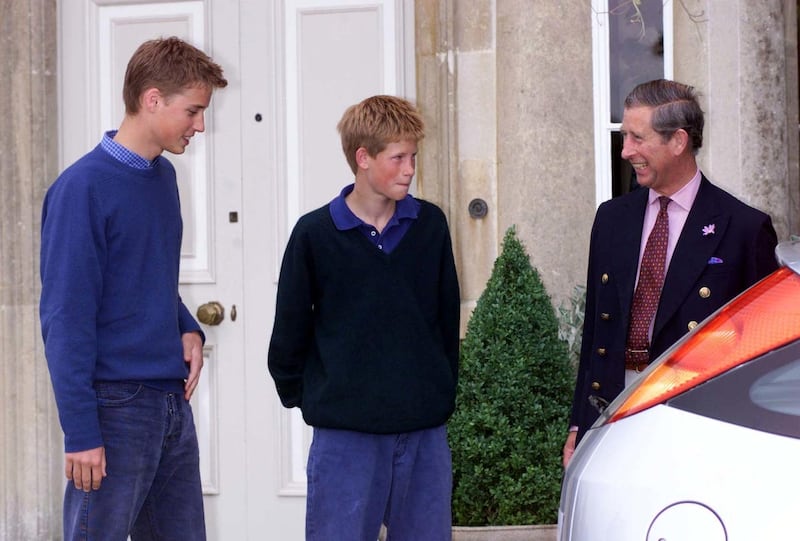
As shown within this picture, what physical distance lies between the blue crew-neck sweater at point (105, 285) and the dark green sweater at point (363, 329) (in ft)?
1.10

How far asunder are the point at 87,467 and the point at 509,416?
98.2 inches

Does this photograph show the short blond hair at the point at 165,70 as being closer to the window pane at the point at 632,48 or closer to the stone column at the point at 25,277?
the window pane at the point at 632,48

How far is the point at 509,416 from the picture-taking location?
5.21m

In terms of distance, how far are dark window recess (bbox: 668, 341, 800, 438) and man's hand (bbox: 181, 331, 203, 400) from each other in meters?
1.56

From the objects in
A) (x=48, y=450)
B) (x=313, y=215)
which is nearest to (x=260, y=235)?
(x=48, y=450)

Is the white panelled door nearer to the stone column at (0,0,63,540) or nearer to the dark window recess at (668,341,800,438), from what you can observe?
the stone column at (0,0,63,540)

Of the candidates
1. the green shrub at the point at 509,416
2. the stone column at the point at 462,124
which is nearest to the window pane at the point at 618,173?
the stone column at the point at 462,124

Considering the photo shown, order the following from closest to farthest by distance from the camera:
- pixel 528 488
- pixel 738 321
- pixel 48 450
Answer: pixel 738 321 → pixel 528 488 → pixel 48 450

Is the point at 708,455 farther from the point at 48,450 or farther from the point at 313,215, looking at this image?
the point at 48,450

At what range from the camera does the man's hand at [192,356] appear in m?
3.38

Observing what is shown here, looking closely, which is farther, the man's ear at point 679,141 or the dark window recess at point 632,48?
the dark window recess at point 632,48

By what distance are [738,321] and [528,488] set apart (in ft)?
9.57

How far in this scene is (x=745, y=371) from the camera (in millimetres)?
2199

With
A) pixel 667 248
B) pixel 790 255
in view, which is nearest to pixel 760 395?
pixel 790 255
